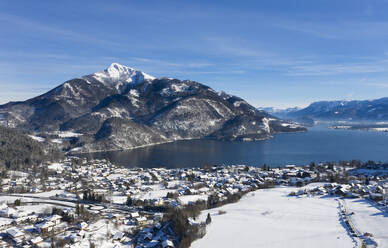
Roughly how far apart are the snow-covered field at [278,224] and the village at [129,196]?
290cm

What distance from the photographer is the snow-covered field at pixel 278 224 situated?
35694 millimetres

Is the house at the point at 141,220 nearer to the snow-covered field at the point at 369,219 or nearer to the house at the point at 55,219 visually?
the house at the point at 55,219

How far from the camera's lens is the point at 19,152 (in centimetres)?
10506

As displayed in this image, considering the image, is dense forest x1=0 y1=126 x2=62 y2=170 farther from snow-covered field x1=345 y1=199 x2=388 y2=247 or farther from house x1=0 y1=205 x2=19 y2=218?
snow-covered field x1=345 y1=199 x2=388 y2=247

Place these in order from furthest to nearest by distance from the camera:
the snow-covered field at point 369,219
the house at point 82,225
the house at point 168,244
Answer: the house at point 82,225 → the snow-covered field at point 369,219 → the house at point 168,244

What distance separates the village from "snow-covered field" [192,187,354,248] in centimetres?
290

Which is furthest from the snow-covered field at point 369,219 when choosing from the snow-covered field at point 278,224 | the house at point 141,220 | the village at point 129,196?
the house at point 141,220

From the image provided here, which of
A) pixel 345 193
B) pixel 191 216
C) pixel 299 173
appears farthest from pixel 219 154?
pixel 191 216

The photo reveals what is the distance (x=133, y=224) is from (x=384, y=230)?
33829mm

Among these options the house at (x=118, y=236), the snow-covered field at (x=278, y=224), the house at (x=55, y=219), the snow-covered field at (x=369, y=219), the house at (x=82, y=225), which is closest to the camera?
the snow-covered field at (x=278, y=224)

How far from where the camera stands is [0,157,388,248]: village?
38.8m

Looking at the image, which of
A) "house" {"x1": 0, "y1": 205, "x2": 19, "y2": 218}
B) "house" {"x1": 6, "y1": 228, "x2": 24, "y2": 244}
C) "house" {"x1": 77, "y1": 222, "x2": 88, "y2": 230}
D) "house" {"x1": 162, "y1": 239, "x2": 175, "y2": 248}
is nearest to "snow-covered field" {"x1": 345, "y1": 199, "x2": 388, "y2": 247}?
"house" {"x1": 162, "y1": 239, "x2": 175, "y2": 248}

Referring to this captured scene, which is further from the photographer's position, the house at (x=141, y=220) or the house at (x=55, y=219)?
the house at (x=141, y=220)

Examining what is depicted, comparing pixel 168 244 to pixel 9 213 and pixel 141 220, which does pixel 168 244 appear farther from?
pixel 9 213
